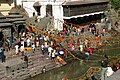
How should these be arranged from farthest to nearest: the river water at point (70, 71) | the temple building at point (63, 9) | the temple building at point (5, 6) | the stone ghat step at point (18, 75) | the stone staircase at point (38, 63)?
the temple building at point (63, 9) → the temple building at point (5, 6) → the stone staircase at point (38, 63) → the river water at point (70, 71) → the stone ghat step at point (18, 75)

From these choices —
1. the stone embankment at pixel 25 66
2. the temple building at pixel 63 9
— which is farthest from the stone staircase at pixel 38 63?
the temple building at pixel 63 9

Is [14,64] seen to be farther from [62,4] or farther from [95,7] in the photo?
[95,7]

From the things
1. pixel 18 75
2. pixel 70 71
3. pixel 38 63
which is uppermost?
pixel 38 63

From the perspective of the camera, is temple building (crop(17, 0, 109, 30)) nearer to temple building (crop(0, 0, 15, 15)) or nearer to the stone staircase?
temple building (crop(0, 0, 15, 15))

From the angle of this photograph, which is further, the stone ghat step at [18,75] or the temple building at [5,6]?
the temple building at [5,6]

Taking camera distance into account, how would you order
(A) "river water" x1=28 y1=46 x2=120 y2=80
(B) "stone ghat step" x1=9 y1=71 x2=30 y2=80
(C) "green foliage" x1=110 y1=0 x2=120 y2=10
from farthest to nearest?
(C) "green foliage" x1=110 y1=0 x2=120 y2=10
(A) "river water" x1=28 y1=46 x2=120 y2=80
(B) "stone ghat step" x1=9 y1=71 x2=30 y2=80

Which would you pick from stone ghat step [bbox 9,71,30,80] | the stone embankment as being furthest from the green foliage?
stone ghat step [bbox 9,71,30,80]

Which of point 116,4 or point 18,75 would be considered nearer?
point 18,75

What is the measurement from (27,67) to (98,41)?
38.8ft

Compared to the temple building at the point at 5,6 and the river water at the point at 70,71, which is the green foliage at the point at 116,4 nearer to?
the river water at the point at 70,71

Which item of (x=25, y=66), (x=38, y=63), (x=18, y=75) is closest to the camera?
(x=18, y=75)

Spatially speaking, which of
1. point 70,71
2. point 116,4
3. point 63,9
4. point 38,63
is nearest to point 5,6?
point 63,9

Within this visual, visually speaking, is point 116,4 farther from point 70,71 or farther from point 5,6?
point 70,71

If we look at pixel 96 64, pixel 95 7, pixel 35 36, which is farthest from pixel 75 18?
pixel 96 64
